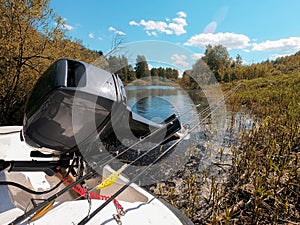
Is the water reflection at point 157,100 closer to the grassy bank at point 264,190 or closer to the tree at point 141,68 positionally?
the tree at point 141,68

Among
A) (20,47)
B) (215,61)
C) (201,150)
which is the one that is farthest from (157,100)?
(215,61)

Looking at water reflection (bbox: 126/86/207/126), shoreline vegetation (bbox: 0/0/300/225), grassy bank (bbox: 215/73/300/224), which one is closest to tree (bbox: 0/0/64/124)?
shoreline vegetation (bbox: 0/0/300/225)

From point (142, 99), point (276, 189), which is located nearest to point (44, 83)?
point (142, 99)

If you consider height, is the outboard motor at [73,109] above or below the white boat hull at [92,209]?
above

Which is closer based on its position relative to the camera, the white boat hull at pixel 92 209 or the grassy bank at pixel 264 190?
the white boat hull at pixel 92 209

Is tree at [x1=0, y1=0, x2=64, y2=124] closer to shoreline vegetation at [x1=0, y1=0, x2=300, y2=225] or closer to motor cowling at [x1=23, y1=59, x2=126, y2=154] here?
shoreline vegetation at [x1=0, y1=0, x2=300, y2=225]

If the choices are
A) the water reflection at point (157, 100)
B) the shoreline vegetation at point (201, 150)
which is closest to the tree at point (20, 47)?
Result: the shoreline vegetation at point (201, 150)

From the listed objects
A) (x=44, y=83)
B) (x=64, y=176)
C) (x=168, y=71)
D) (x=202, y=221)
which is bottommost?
(x=202, y=221)

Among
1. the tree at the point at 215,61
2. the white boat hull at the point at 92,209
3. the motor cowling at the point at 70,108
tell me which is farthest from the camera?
the tree at the point at 215,61

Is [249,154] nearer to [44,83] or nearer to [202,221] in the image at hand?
[202,221]

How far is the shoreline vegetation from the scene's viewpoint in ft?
6.59

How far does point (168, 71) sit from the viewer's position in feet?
Answer: 6.91

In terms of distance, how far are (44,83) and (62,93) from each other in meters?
0.32

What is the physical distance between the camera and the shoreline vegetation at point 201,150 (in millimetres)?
2008
